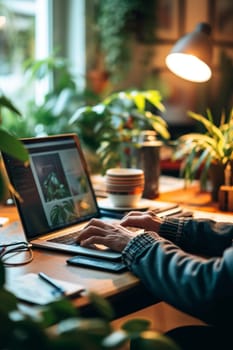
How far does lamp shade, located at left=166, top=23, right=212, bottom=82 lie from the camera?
7.57ft

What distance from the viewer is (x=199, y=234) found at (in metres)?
1.69

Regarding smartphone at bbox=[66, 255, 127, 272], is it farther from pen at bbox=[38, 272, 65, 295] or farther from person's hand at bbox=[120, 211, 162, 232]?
person's hand at bbox=[120, 211, 162, 232]

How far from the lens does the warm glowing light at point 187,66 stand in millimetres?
2422

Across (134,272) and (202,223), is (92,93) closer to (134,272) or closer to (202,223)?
(202,223)

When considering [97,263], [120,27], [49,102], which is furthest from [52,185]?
[120,27]

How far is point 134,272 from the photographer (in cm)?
146

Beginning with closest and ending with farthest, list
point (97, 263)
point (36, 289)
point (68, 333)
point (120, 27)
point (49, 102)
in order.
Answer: point (68, 333), point (36, 289), point (97, 263), point (49, 102), point (120, 27)

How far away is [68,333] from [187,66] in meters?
1.79

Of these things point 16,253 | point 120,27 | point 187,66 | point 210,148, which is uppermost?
point 120,27

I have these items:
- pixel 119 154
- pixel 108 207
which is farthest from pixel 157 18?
pixel 108 207

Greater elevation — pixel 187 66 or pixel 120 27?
Answer: pixel 120 27

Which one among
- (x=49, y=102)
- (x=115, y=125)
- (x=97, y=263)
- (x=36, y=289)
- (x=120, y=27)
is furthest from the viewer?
(x=120, y=27)

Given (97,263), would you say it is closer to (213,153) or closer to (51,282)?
(51,282)

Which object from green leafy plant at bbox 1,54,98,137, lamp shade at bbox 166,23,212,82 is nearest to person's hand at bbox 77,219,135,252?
lamp shade at bbox 166,23,212,82
